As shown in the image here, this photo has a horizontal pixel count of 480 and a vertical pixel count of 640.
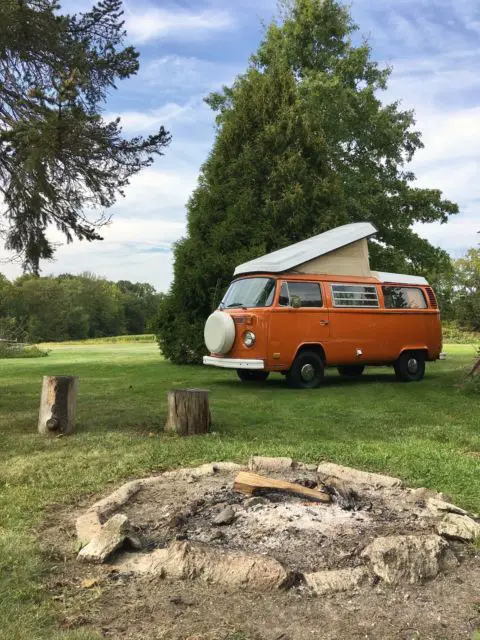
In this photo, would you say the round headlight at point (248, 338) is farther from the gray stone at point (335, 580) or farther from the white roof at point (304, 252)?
the gray stone at point (335, 580)

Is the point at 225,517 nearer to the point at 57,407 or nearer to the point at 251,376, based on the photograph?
the point at 57,407

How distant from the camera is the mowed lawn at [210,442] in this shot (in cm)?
361

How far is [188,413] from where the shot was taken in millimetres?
7172

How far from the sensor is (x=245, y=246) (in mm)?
16266

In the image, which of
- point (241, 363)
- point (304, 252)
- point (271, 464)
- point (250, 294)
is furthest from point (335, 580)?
point (304, 252)

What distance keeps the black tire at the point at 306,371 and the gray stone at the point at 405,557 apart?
8.22 m

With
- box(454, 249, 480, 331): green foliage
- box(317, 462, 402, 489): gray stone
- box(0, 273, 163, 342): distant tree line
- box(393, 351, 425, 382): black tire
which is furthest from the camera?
box(0, 273, 163, 342): distant tree line

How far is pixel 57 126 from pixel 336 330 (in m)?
6.45

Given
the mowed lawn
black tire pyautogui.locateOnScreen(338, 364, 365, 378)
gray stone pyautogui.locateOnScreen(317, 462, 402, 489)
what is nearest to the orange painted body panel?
the mowed lawn

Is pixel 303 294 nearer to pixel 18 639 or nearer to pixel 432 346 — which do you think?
pixel 432 346

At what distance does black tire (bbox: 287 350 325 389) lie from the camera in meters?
11.7

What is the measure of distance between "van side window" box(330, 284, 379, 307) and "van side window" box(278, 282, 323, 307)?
420 mm

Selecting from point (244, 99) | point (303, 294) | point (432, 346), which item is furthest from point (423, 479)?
point (244, 99)

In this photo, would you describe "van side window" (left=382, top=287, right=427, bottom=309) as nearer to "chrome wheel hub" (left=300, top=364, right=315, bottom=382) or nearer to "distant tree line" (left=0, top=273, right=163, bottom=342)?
"chrome wheel hub" (left=300, top=364, right=315, bottom=382)
